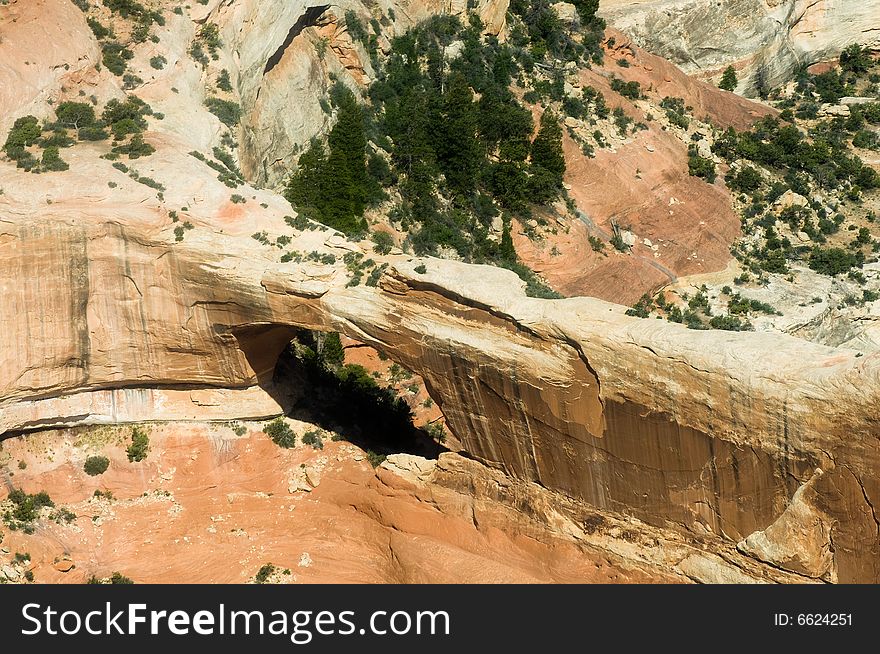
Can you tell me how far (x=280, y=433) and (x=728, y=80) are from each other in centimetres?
5543

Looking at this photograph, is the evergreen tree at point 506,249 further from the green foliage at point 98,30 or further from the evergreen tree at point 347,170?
the green foliage at point 98,30

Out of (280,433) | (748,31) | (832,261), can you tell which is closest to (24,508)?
(280,433)

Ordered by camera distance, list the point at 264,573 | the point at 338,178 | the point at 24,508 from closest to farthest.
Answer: the point at 264,573
the point at 24,508
the point at 338,178

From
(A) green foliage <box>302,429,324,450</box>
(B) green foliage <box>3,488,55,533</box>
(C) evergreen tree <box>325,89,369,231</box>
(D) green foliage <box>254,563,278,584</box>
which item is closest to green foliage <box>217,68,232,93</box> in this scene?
(C) evergreen tree <box>325,89,369,231</box>

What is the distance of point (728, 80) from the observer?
273ft

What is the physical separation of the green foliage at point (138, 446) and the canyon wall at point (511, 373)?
91cm

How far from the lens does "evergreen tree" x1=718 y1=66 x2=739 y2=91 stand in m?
83.2

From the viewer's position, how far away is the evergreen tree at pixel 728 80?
83225 millimetres

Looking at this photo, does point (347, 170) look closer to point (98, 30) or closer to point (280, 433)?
point (98, 30)

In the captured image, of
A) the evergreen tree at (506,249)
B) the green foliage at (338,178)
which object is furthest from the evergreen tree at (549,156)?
the green foliage at (338,178)

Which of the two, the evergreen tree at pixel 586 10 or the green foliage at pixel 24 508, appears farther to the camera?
the evergreen tree at pixel 586 10

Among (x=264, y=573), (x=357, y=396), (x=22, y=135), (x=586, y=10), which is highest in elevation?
(x=586, y=10)

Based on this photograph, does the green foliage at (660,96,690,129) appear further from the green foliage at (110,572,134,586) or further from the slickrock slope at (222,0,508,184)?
the green foliage at (110,572,134,586)

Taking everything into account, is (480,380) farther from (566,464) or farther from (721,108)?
(721,108)
